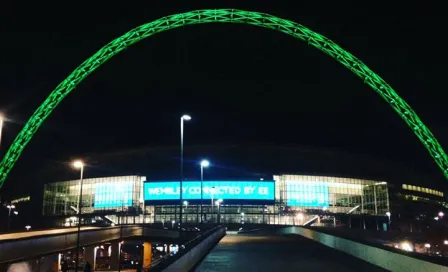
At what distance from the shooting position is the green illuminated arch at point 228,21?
87.6 ft

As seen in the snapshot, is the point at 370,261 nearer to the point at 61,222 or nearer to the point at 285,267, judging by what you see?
the point at 285,267

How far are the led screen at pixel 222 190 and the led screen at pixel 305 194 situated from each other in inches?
265

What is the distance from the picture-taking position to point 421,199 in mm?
131625

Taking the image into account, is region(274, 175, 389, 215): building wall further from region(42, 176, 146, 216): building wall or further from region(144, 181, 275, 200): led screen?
region(42, 176, 146, 216): building wall

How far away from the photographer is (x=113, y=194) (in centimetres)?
12075

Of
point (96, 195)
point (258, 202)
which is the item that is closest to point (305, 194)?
point (258, 202)

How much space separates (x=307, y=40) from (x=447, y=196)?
14780cm

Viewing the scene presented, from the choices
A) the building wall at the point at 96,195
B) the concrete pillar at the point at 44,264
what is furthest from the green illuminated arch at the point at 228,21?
the building wall at the point at 96,195

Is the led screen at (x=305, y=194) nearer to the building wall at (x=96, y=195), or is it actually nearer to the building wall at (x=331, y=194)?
the building wall at (x=331, y=194)

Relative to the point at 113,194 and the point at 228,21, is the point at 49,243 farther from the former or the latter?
the point at 113,194

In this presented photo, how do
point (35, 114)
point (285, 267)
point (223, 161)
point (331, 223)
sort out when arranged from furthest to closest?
point (223, 161)
point (331, 223)
point (35, 114)
point (285, 267)

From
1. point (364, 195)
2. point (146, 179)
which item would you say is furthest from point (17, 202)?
point (364, 195)

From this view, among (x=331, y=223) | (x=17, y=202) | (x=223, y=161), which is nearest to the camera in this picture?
(x=331, y=223)

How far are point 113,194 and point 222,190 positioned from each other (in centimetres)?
3254
